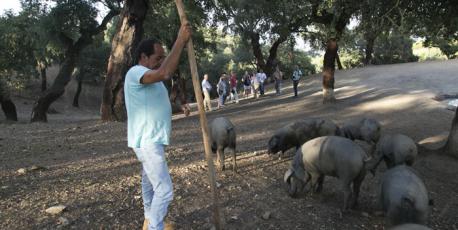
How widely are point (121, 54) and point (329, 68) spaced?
7.91m

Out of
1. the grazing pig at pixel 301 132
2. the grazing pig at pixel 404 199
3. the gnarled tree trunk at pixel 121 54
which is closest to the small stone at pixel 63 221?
the grazing pig at pixel 404 199

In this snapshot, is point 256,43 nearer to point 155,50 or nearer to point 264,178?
point 264,178

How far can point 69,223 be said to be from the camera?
17.9ft

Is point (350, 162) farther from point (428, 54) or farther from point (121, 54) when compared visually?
point (428, 54)

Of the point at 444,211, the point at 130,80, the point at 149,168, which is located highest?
the point at 130,80

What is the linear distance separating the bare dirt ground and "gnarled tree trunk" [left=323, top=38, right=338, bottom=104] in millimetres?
3220

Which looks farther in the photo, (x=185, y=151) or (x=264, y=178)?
(x=185, y=151)

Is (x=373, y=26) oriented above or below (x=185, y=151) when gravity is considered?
above

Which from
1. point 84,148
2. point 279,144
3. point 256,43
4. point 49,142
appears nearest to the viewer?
point 279,144

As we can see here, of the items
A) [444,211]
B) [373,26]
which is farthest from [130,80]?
[373,26]

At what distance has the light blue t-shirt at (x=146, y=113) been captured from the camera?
13.5ft

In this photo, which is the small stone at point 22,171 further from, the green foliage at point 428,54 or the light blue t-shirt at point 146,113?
the green foliage at point 428,54

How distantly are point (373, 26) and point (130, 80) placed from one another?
Answer: 707 cm

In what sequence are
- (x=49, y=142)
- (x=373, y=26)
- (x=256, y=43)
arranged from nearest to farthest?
(x=373, y=26) < (x=49, y=142) < (x=256, y=43)
